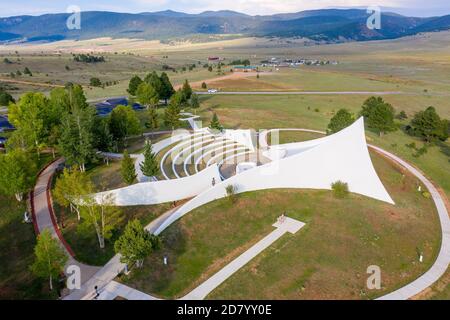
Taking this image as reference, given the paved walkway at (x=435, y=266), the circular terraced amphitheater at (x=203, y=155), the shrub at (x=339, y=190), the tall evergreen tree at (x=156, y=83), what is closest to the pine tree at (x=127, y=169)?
the circular terraced amphitheater at (x=203, y=155)

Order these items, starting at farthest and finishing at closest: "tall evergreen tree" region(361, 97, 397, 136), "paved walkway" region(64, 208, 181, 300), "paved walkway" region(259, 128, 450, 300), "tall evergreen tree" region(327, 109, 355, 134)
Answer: "tall evergreen tree" region(361, 97, 397, 136)
"tall evergreen tree" region(327, 109, 355, 134)
"paved walkway" region(259, 128, 450, 300)
"paved walkway" region(64, 208, 181, 300)

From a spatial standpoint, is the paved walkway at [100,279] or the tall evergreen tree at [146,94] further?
the tall evergreen tree at [146,94]

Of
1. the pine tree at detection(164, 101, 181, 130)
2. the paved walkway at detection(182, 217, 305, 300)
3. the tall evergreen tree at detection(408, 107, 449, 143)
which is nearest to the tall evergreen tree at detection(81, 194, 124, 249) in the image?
the paved walkway at detection(182, 217, 305, 300)

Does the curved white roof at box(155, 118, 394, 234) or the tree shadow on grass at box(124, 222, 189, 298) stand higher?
the curved white roof at box(155, 118, 394, 234)

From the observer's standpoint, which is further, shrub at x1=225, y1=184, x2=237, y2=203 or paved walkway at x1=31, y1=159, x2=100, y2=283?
shrub at x1=225, y1=184, x2=237, y2=203

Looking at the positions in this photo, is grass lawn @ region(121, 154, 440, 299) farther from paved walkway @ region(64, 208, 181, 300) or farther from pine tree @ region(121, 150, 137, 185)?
pine tree @ region(121, 150, 137, 185)

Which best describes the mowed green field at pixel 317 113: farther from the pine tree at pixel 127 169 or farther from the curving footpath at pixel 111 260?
the pine tree at pixel 127 169

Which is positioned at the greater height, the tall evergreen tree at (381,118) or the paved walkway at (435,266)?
the tall evergreen tree at (381,118)
